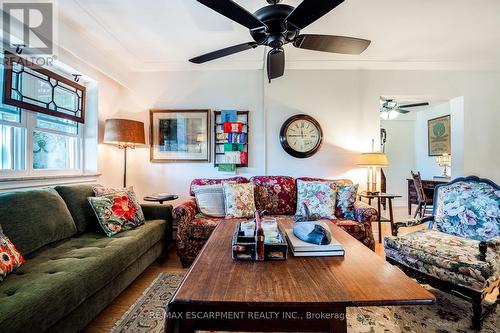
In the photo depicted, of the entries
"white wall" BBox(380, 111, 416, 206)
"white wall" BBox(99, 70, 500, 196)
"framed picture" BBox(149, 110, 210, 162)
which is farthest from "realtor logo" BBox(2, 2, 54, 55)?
"white wall" BBox(380, 111, 416, 206)

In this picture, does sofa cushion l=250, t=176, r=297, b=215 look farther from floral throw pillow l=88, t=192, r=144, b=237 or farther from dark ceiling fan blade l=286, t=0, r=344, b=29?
dark ceiling fan blade l=286, t=0, r=344, b=29

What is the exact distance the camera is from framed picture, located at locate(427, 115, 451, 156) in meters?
4.89

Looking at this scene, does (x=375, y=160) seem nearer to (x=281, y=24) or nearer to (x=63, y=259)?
(x=281, y=24)

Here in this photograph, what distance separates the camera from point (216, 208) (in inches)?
107

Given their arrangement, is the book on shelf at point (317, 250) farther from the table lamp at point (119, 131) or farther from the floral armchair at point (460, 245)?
the table lamp at point (119, 131)

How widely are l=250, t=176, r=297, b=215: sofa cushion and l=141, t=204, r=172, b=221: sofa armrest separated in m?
1.05

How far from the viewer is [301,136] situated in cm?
326

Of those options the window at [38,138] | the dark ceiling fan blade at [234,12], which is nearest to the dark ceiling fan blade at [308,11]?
the dark ceiling fan blade at [234,12]

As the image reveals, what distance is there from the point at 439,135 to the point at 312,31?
444 cm

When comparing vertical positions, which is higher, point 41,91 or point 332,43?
point 332,43

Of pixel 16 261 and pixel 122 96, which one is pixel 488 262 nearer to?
pixel 16 261

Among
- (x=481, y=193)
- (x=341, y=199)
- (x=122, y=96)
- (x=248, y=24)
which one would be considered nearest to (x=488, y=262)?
(x=481, y=193)

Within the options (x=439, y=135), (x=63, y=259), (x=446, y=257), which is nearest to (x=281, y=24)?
(x=446, y=257)

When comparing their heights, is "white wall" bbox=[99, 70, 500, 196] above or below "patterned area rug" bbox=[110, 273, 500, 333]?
above
